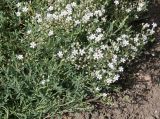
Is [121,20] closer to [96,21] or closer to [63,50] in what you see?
[96,21]

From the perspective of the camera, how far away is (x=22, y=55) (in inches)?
154

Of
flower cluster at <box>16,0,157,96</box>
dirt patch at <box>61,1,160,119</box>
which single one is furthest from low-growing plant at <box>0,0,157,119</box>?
dirt patch at <box>61,1,160,119</box>

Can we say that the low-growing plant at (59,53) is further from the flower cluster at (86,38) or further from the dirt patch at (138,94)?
the dirt patch at (138,94)

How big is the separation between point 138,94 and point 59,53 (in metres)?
0.90

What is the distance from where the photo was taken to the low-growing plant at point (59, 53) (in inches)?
147

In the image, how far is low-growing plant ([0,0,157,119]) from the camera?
373cm

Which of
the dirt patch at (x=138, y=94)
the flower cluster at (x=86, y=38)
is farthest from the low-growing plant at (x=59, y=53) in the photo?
the dirt patch at (x=138, y=94)

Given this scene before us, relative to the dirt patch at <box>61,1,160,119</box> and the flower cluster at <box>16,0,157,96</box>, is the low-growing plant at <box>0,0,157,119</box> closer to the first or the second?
the flower cluster at <box>16,0,157,96</box>

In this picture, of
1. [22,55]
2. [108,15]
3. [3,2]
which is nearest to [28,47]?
[22,55]

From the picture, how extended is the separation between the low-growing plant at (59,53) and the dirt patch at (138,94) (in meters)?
0.11

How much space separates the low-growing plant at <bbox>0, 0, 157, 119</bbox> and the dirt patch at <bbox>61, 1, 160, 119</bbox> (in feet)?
0.36

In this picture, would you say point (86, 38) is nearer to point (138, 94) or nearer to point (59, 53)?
point (59, 53)

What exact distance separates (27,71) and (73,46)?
0.47 metres

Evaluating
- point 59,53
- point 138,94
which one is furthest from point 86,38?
point 138,94
